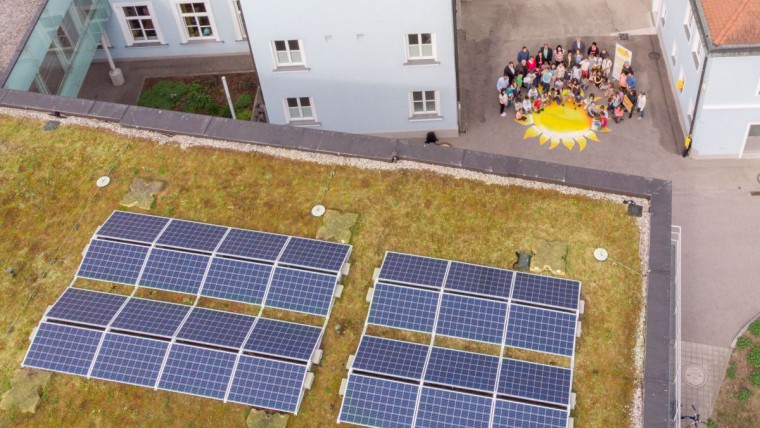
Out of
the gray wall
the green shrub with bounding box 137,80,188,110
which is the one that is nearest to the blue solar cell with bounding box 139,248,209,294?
the gray wall

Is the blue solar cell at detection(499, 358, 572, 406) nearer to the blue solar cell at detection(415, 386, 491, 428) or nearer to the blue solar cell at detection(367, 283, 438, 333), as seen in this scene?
the blue solar cell at detection(415, 386, 491, 428)

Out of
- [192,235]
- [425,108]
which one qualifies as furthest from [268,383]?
[425,108]

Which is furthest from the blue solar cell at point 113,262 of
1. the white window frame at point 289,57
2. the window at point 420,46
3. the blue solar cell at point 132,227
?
the window at point 420,46

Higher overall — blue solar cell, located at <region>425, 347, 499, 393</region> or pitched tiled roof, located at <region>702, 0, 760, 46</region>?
pitched tiled roof, located at <region>702, 0, 760, 46</region>

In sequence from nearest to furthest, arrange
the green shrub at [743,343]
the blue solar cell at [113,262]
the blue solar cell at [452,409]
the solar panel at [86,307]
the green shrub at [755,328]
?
the blue solar cell at [452,409]
the solar panel at [86,307]
the blue solar cell at [113,262]
the green shrub at [743,343]
the green shrub at [755,328]

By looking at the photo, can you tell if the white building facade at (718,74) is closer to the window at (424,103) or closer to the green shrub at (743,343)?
the green shrub at (743,343)

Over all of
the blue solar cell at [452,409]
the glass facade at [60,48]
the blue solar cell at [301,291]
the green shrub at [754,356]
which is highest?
the glass facade at [60,48]

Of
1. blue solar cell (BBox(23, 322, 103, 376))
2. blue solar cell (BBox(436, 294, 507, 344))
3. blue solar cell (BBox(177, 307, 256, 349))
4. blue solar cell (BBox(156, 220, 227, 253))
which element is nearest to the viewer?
blue solar cell (BBox(436, 294, 507, 344))

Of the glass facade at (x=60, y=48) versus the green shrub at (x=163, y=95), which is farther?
the green shrub at (x=163, y=95)
